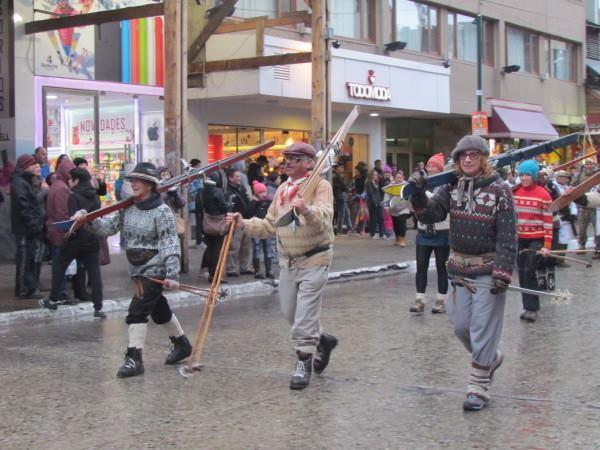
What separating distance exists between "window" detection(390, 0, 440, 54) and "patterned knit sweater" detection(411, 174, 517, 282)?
19.3 meters

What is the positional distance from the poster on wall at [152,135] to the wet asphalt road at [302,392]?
844 centimetres

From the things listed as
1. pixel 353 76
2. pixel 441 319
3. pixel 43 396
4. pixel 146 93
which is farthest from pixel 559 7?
pixel 43 396

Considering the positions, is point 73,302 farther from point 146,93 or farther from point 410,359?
point 146,93

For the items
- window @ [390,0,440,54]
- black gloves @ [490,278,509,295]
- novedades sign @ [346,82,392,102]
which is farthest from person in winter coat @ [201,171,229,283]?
window @ [390,0,440,54]

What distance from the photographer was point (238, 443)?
5.11m

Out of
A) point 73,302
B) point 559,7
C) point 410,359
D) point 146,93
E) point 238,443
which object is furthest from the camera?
point 559,7

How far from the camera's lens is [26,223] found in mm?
10734

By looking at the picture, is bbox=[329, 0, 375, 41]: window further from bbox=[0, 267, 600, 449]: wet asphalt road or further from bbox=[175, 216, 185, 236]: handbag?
bbox=[0, 267, 600, 449]: wet asphalt road

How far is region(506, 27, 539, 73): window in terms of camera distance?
29.7 m

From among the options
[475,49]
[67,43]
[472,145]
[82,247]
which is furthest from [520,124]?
[472,145]

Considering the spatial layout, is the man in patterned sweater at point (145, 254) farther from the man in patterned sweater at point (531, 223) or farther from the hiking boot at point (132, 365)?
the man in patterned sweater at point (531, 223)

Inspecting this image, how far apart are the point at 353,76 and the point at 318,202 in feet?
50.6

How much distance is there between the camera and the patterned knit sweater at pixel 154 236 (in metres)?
6.96

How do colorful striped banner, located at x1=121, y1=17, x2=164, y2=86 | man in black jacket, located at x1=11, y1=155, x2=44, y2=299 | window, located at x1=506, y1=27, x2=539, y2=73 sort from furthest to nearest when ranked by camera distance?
1. window, located at x1=506, y1=27, x2=539, y2=73
2. colorful striped banner, located at x1=121, y1=17, x2=164, y2=86
3. man in black jacket, located at x1=11, y1=155, x2=44, y2=299
